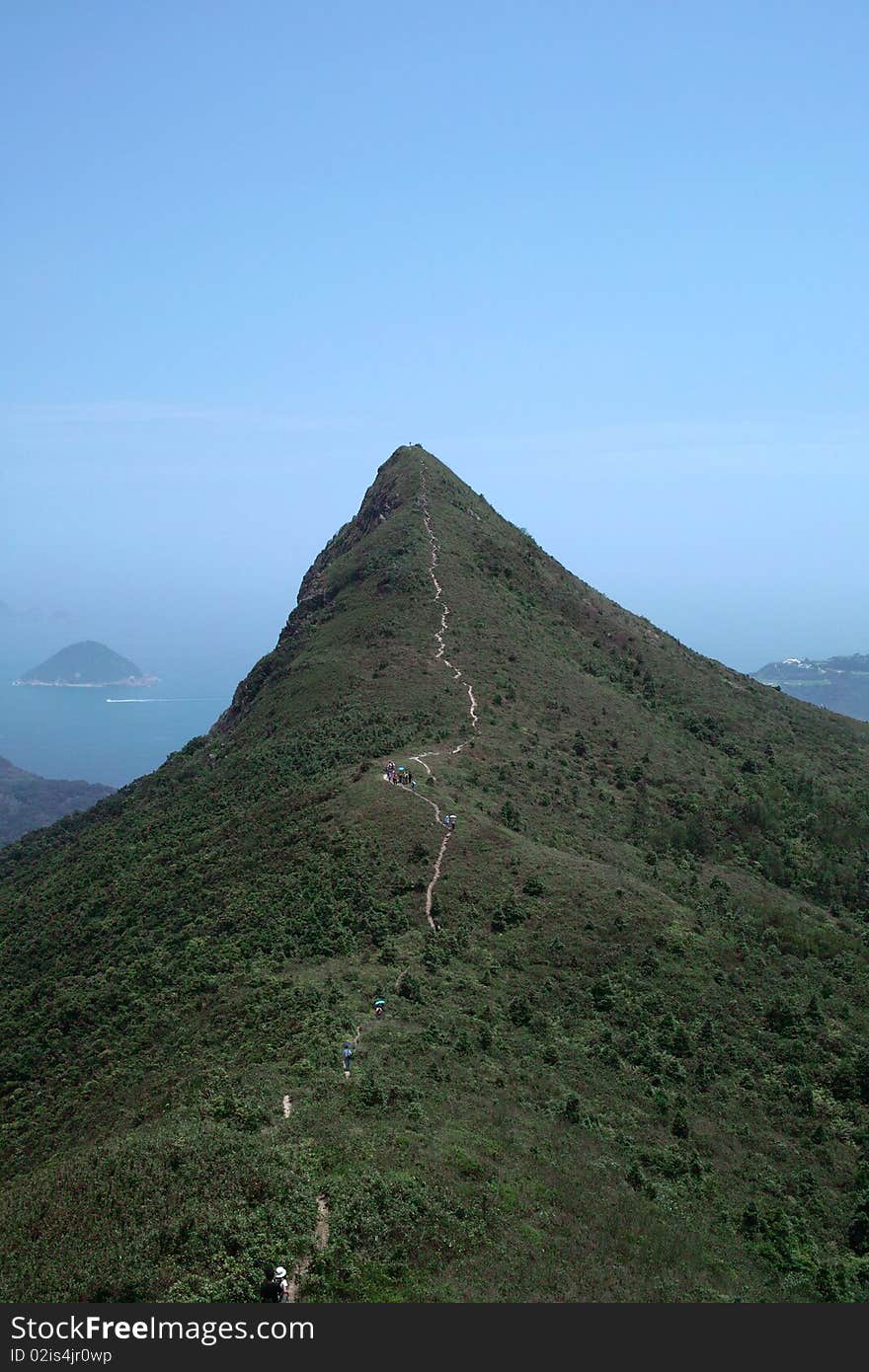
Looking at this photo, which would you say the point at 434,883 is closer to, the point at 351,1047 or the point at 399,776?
the point at 399,776

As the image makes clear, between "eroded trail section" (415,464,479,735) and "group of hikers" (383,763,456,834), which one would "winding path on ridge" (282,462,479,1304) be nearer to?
"eroded trail section" (415,464,479,735)

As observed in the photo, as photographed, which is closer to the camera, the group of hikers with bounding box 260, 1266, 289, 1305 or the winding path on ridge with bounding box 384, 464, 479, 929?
the group of hikers with bounding box 260, 1266, 289, 1305

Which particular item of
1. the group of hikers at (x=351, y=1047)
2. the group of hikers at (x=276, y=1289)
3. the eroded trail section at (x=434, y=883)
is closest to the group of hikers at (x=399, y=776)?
the eroded trail section at (x=434, y=883)

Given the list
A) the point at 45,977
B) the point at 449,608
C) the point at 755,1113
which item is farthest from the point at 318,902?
the point at 449,608

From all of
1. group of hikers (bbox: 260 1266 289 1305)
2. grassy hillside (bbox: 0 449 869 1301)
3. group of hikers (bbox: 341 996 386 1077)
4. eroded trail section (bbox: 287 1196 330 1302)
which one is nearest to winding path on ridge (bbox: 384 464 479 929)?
grassy hillside (bbox: 0 449 869 1301)

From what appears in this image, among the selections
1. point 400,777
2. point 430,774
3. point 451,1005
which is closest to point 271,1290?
point 451,1005

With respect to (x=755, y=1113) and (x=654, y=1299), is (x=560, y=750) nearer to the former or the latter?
(x=755, y=1113)

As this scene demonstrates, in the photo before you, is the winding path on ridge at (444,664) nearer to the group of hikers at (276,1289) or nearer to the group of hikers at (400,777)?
the group of hikers at (400,777)
